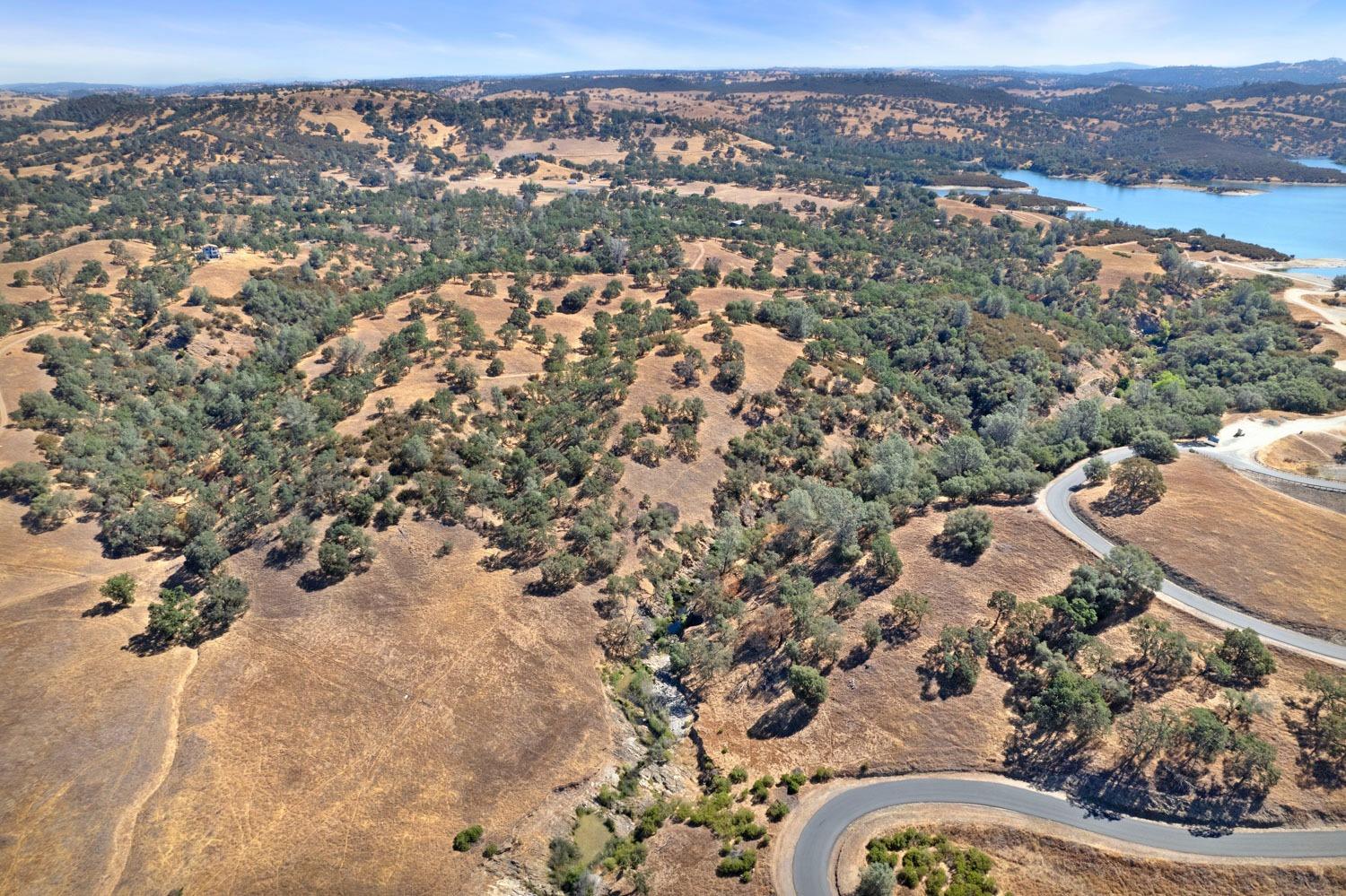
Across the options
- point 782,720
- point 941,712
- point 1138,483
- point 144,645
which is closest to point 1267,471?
point 1138,483

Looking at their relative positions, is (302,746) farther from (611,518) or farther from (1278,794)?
(1278,794)

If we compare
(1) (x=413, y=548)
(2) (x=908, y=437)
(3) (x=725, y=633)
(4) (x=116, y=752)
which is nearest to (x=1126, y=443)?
(2) (x=908, y=437)

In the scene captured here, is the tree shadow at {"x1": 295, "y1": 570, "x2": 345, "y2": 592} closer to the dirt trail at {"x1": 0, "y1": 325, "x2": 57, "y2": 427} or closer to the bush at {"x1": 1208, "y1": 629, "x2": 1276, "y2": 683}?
the dirt trail at {"x1": 0, "y1": 325, "x2": 57, "y2": 427}

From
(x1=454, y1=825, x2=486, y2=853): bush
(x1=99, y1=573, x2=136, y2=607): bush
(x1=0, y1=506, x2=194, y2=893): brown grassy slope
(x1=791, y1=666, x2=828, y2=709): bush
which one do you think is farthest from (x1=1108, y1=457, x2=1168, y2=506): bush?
(x1=99, y1=573, x2=136, y2=607): bush

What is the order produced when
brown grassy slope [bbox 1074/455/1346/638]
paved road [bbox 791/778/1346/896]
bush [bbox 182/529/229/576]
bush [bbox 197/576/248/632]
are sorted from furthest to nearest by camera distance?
bush [bbox 182/529/229/576] < bush [bbox 197/576/248/632] < brown grassy slope [bbox 1074/455/1346/638] < paved road [bbox 791/778/1346/896]

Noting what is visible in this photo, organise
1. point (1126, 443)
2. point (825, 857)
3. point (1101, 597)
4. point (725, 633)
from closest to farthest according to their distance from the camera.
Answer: point (825, 857) → point (1101, 597) → point (725, 633) → point (1126, 443)

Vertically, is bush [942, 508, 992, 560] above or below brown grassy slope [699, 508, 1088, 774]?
above
